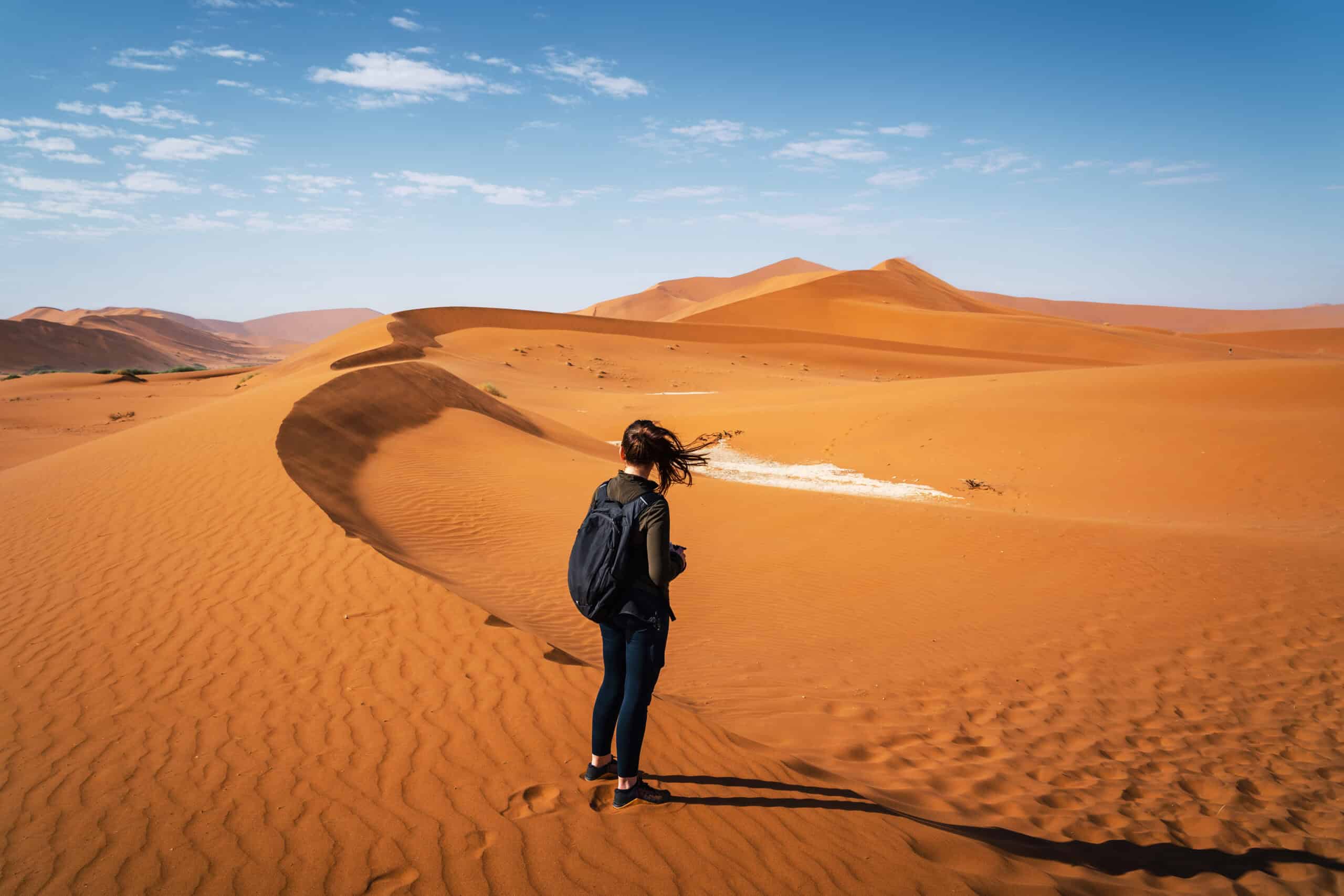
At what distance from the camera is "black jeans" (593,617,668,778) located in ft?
11.3

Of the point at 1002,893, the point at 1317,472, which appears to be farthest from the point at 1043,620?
the point at 1317,472

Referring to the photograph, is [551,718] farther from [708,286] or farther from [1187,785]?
[708,286]

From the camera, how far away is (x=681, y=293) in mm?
136500

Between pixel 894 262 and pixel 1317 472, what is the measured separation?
80.5 metres

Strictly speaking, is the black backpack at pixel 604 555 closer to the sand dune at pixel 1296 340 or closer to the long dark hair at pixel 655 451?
the long dark hair at pixel 655 451

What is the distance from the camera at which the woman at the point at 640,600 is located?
338cm

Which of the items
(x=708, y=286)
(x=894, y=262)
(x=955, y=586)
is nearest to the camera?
(x=955, y=586)

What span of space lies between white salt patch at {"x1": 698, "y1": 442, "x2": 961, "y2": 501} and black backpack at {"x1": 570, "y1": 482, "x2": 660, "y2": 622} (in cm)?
1129

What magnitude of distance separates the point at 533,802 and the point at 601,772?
1.19 ft

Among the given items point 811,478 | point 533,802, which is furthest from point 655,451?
point 811,478

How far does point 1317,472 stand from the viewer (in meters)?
13.5

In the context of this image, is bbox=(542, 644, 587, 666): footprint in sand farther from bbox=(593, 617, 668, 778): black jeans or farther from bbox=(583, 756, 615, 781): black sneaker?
bbox=(593, 617, 668, 778): black jeans

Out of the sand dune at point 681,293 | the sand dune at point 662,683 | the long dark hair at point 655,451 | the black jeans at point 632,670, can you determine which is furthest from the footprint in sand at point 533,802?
the sand dune at point 681,293

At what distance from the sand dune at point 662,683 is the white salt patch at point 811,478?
1.73 metres
